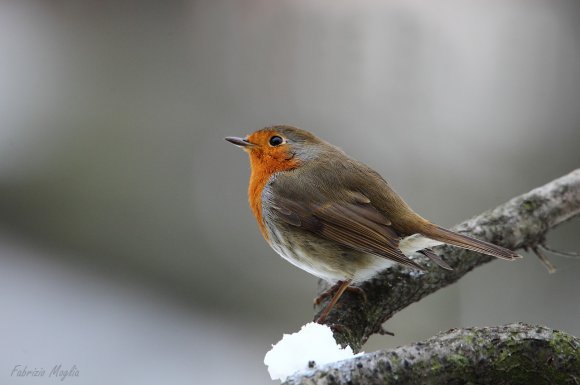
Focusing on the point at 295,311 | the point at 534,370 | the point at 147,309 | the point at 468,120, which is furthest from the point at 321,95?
the point at 534,370

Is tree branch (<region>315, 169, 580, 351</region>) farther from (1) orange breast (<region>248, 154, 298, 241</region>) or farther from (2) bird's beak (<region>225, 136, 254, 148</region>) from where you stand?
(2) bird's beak (<region>225, 136, 254, 148</region>)

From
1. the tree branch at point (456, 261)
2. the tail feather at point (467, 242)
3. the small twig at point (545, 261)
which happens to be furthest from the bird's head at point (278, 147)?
the small twig at point (545, 261)

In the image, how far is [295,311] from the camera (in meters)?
4.52

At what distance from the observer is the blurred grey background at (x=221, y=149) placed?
424 cm

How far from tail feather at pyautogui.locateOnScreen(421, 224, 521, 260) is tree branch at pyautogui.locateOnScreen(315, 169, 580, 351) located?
231 millimetres

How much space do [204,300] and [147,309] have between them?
1.32ft

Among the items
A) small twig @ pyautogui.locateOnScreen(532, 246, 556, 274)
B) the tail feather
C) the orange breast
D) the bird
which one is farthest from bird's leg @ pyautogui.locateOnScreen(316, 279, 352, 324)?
small twig @ pyautogui.locateOnScreen(532, 246, 556, 274)

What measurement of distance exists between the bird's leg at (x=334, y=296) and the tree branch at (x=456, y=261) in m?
0.03

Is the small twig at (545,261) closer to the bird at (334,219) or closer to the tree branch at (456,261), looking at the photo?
the tree branch at (456,261)

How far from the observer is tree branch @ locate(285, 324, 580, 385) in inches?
61.6

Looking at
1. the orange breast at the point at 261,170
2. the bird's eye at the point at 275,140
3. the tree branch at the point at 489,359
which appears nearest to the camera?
the tree branch at the point at 489,359

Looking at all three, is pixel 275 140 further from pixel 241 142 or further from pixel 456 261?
pixel 456 261
